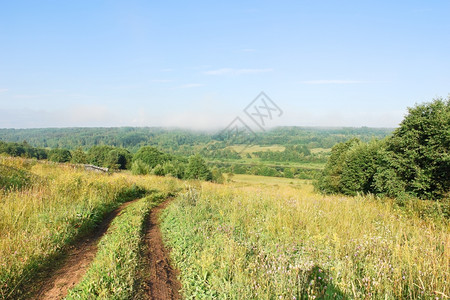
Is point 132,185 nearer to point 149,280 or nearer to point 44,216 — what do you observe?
point 44,216

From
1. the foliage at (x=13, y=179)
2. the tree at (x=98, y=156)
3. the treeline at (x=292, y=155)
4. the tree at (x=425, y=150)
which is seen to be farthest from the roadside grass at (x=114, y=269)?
the treeline at (x=292, y=155)

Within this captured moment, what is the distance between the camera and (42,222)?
612cm

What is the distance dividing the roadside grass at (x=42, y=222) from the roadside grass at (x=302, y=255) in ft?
7.69

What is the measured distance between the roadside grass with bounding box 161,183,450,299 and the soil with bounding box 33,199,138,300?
1691mm

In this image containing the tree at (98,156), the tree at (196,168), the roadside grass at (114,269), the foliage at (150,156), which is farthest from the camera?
the tree at (98,156)

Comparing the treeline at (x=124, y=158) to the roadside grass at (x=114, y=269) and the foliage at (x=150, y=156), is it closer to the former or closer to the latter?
the foliage at (x=150, y=156)

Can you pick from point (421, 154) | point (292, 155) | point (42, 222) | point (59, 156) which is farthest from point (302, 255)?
point (292, 155)

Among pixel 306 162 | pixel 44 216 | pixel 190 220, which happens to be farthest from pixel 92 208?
pixel 306 162

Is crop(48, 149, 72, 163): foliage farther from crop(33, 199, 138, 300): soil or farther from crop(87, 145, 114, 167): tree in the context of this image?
crop(33, 199, 138, 300): soil

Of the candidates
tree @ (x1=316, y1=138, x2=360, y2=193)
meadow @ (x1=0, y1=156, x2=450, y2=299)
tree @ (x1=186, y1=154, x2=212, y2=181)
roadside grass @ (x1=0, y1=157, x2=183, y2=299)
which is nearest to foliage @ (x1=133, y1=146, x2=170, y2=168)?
tree @ (x1=186, y1=154, x2=212, y2=181)

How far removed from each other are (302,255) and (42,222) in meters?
6.15

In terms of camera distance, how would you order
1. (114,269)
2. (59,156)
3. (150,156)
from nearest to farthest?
(114,269) → (59,156) → (150,156)

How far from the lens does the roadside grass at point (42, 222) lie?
416 centimetres

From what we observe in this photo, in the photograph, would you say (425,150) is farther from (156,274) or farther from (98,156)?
(98,156)
